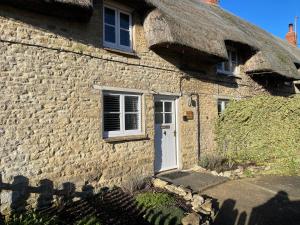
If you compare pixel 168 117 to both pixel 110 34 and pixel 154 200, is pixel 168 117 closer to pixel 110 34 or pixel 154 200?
pixel 110 34

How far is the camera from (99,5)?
6.61 meters

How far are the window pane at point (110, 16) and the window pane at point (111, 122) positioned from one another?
245 centimetres

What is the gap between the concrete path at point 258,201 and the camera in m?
5.08

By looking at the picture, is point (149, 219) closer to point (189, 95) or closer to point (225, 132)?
point (189, 95)

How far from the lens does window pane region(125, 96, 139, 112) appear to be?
23.4 feet

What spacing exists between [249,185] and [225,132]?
2906mm

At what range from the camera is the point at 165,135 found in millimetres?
8148

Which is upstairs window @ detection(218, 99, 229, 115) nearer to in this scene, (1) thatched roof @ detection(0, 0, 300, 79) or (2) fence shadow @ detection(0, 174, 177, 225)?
(1) thatched roof @ detection(0, 0, 300, 79)

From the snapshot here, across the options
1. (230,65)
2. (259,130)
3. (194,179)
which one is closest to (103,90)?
(194,179)

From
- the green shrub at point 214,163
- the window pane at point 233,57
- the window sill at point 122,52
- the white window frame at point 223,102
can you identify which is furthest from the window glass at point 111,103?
the window pane at point 233,57

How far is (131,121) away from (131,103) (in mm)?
495

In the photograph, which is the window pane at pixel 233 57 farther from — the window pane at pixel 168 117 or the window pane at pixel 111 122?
the window pane at pixel 111 122

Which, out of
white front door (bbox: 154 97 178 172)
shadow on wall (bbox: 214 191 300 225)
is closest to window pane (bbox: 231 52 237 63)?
white front door (bbox: 154 97 178 172)

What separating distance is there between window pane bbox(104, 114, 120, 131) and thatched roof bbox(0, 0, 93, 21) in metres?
2.47
